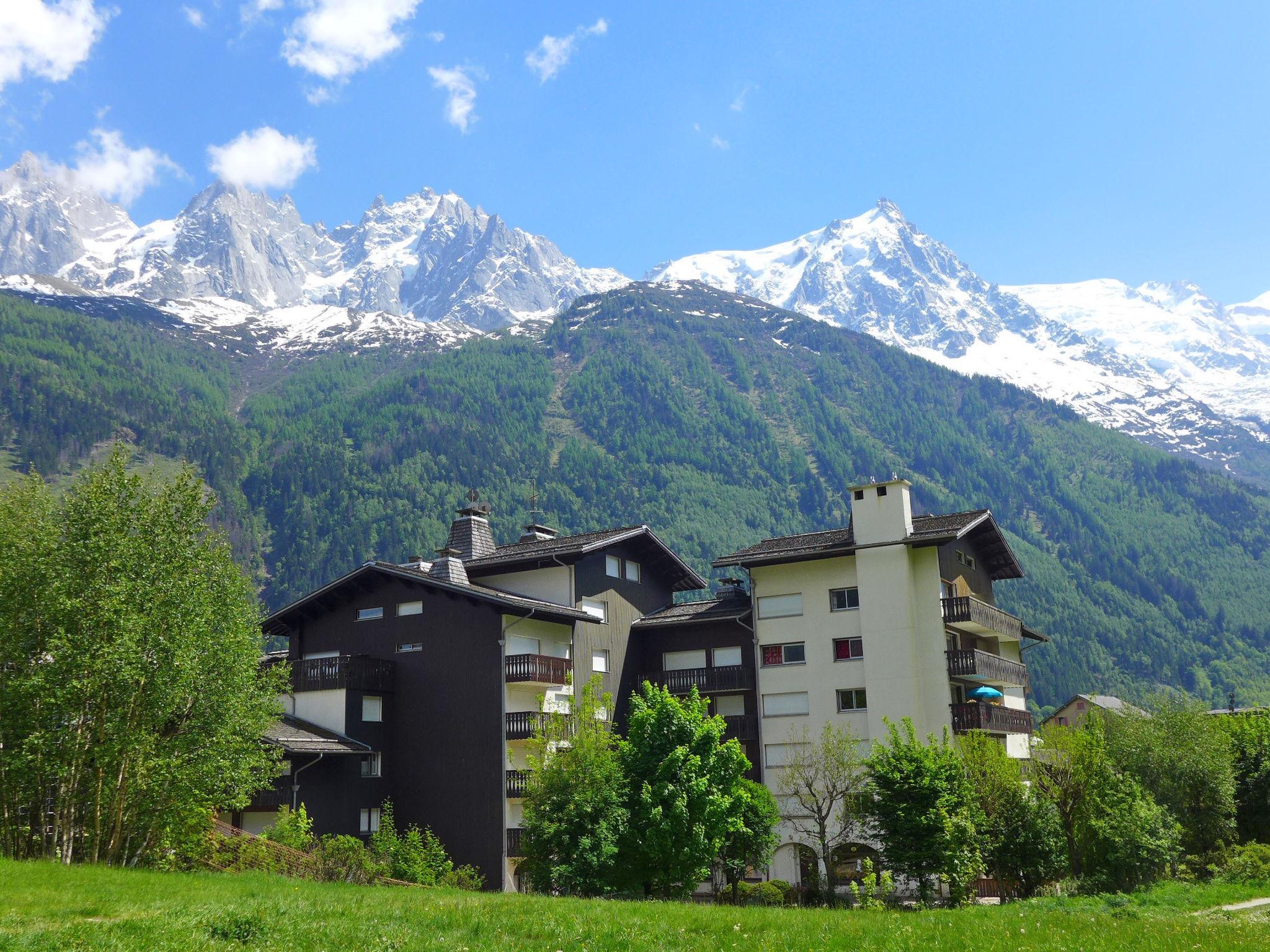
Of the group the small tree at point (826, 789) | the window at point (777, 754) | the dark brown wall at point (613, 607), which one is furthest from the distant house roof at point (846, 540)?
the window at point (777, 754)

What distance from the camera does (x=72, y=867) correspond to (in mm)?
22969

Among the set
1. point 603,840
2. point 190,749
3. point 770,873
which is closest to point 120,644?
point 190,749

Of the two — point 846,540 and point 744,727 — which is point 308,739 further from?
point 846,540

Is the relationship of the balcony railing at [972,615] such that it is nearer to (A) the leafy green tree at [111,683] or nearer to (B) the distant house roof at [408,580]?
(B) the distant house roof at [408,580]

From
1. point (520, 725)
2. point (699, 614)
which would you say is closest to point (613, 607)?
point (699, 614)

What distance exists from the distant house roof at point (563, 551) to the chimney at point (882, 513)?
9369 mm

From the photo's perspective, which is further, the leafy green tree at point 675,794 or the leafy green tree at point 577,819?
the leafy green tree at point 675,794

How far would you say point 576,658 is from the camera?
4588 centimetres

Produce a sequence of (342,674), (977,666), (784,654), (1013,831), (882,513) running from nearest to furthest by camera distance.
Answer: (1013,831) < (342,674) < (977,666) < (882,513) < (784,654)

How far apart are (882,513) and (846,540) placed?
6.37ft

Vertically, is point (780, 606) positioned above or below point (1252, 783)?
above

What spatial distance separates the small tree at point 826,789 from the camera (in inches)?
1522

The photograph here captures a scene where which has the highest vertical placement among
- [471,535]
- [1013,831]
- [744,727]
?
[471,535]

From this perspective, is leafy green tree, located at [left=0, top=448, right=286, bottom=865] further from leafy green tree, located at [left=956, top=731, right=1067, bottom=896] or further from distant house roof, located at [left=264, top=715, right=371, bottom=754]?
leafy green tree, located at [left=956, top=731, right=1067, bottom=896]
